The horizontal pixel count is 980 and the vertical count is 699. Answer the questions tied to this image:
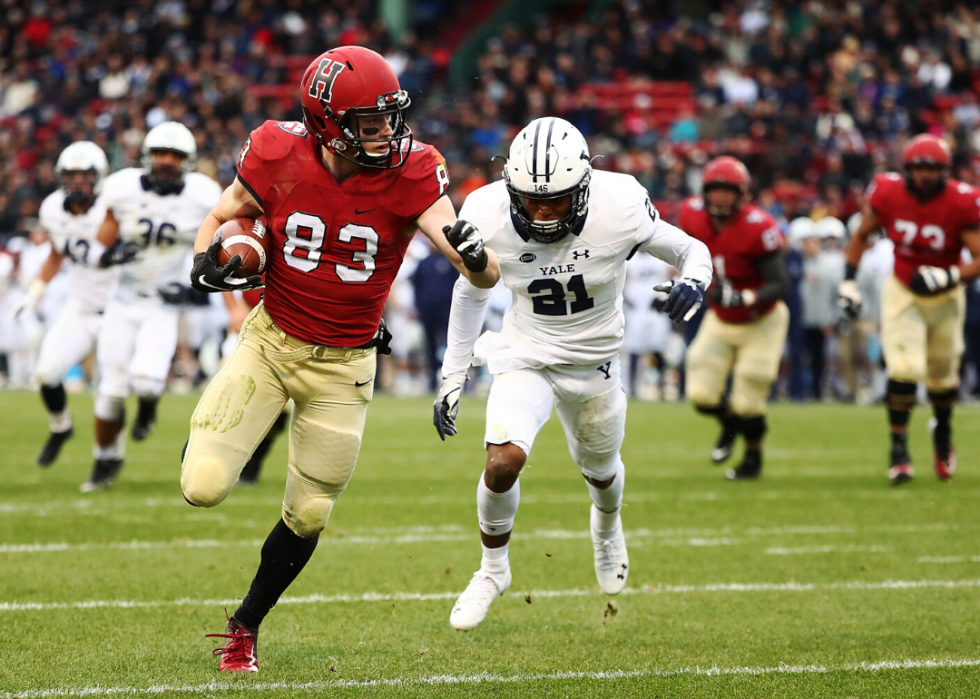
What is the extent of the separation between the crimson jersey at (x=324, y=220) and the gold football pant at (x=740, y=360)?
4725 millimetres

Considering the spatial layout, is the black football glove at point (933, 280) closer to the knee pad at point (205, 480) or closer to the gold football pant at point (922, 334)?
the gold football pant at point (922, 334)

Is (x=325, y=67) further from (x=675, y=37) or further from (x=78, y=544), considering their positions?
(x=675, y=37)

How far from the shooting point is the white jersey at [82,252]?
7699mm

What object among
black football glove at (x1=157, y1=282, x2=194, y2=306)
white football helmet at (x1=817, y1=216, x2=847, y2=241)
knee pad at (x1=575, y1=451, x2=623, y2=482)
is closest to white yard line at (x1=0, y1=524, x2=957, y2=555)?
knee pad at (x1=575, y1=451, x2=623, y2=482)

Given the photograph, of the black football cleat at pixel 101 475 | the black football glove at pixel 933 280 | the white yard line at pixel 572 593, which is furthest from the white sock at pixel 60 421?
the black football glove at pixel 933 280

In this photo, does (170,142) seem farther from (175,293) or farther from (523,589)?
(523,589)

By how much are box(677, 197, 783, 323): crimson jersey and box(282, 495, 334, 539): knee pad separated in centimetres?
455

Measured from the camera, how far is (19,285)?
17.2 m

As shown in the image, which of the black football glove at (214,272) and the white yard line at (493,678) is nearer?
the white yard line at (493,678)

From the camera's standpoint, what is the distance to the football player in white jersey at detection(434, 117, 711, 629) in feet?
13.9

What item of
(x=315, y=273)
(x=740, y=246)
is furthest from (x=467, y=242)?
(x=740, y=246)

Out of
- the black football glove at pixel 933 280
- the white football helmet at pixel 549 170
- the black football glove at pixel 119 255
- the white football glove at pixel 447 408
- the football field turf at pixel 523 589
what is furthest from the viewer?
the black football glove at pixel 933 280

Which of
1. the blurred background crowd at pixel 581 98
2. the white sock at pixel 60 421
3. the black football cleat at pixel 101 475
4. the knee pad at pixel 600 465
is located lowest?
the blurred background crowd at pixel 581 98

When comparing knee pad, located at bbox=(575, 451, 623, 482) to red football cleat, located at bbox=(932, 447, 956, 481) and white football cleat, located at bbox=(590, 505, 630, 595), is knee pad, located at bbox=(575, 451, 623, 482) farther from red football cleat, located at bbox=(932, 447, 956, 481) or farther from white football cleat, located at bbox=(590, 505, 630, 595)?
red football cleat, located at bbox=(932, 447, 956, 481)
